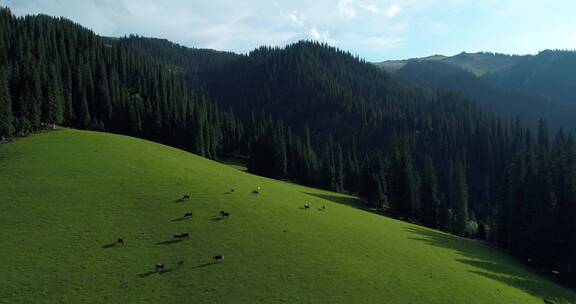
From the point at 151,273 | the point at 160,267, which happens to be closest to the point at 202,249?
the point at 160,267

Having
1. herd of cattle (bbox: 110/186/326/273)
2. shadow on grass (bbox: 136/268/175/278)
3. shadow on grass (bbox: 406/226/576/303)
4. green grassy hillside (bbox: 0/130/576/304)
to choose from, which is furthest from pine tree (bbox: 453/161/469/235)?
shadow on grass (bbox: 136/268/175/278)

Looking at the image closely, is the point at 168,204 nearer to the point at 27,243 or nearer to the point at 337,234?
the point at 27,243

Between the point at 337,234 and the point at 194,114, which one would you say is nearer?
the point at 337,234

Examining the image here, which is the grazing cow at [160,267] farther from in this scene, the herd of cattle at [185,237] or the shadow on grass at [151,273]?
the shadow on grass at [151,273]

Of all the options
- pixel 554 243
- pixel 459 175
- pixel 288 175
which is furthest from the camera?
pixel 288 175

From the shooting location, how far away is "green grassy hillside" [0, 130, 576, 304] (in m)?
36.3

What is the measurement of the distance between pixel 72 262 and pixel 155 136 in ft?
307

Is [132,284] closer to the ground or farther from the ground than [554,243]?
farther from the ground

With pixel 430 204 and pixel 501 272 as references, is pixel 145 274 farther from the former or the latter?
pixel 430 204

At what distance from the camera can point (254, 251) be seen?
4303cm

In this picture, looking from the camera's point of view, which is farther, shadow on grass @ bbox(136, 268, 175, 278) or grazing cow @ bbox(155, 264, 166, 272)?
grazing cow @ bbox(155, 264, 166, 272)

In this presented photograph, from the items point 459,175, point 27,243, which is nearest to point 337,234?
point 27,243

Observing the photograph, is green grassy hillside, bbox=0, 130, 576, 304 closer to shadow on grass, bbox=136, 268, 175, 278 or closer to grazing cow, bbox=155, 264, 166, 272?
shadow on grass, bbox=136, 268, 175, 278

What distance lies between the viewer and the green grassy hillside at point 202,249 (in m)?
36.3
